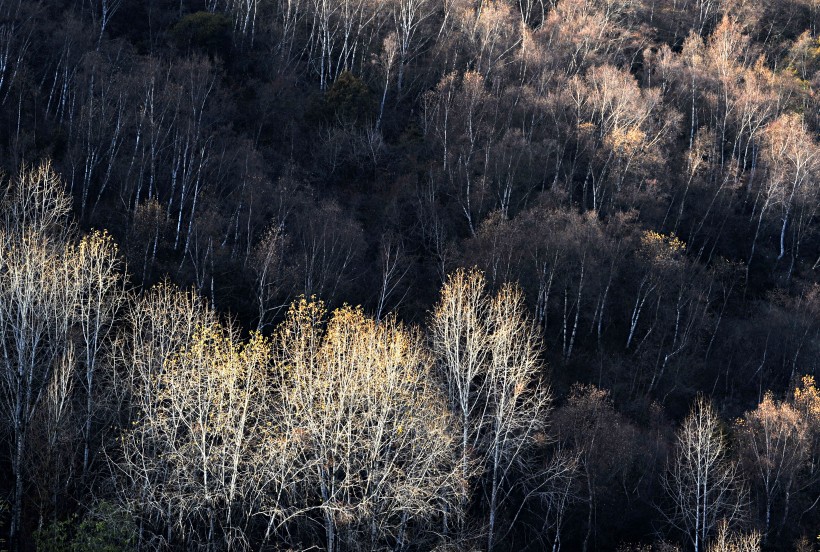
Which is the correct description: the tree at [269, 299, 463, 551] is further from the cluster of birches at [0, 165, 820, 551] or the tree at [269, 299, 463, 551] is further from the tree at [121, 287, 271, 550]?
the tree at [121, 287, 271, 550]

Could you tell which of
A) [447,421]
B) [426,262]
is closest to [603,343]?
Result: [426,262]

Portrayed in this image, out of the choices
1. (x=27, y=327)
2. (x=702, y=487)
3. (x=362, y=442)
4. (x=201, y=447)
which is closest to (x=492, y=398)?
(x=702, y=487)

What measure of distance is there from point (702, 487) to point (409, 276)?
1946cm

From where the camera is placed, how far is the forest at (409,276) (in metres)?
29.5

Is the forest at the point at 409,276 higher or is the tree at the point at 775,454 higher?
the forest at the point at 409,276

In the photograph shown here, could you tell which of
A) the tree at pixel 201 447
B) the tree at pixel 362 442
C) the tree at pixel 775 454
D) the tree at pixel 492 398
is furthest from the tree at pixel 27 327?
the tree at pixel 775 454

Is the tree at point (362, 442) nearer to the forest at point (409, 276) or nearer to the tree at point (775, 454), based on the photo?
the forest at point (409, 276)

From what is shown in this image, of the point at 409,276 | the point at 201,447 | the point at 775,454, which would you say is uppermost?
the point at 201,447

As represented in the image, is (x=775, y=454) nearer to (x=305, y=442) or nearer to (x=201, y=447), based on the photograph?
(x=305, y=442)

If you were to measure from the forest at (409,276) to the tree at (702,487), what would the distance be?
21cm

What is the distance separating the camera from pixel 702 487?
127ft

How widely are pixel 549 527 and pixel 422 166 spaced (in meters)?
28.9

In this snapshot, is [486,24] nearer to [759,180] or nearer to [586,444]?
[759,180]

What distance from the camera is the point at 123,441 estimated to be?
29.5 metres
